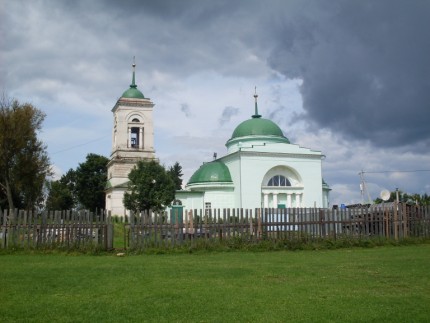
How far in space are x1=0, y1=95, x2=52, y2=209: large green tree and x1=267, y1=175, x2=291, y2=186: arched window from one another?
23.5 metres

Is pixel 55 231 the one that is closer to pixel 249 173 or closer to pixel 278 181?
pixel 249 173

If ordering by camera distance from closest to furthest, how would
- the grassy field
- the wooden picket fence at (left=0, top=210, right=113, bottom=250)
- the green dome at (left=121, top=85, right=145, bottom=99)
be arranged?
the grassy field < the wooden picket fence at (left=0, top=210, right=113, bottom=250) < the green dome at (left=121, top=85, right=145, bottom=99)

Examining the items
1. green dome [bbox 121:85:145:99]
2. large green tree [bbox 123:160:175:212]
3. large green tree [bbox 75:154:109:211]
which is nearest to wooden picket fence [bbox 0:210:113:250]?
large green tree [bbox 123:160:175:212]

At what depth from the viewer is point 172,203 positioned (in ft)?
155

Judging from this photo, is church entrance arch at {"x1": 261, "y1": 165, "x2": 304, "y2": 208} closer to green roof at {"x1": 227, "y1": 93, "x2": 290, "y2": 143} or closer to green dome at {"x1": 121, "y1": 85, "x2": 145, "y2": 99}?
green roof at {"x1": 227, "y1": 93, "x2": 290, "y2": 143}

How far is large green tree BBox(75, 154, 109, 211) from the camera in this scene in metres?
69.8

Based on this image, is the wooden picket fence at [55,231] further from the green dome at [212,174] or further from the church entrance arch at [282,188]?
the church entrance arch at [282,188]

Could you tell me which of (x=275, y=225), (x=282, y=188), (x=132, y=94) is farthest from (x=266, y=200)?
(x=275, y=225)

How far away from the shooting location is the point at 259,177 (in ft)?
157

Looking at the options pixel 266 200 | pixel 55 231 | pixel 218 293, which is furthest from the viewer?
pixel 266 200

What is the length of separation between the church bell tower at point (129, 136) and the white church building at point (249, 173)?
0.12m

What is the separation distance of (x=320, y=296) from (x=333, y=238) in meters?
12.6

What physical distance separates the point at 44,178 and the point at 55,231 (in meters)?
19.6

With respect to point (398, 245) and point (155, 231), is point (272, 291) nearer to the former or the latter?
point (155, 231)
